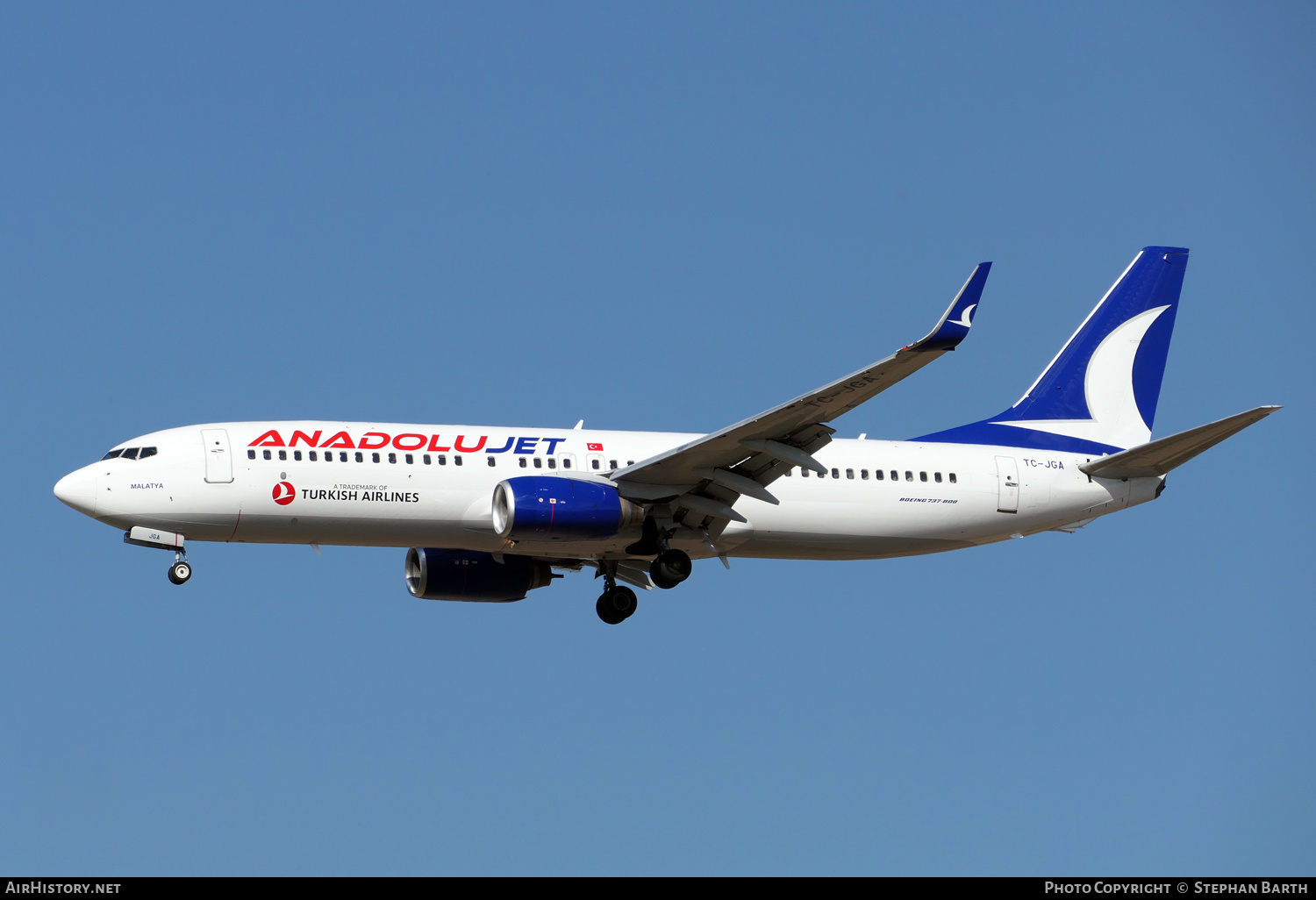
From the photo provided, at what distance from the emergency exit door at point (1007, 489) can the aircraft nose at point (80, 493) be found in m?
21.5

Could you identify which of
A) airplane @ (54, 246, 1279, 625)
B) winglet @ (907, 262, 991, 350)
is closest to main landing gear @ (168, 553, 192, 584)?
airplane @ (54, 246, 1279, 625)

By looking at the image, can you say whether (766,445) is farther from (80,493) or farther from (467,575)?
(80,493)

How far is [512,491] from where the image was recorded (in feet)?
120

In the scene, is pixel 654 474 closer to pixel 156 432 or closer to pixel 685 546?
pixel 685 546

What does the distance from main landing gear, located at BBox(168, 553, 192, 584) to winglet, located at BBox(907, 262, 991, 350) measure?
17.4 metres

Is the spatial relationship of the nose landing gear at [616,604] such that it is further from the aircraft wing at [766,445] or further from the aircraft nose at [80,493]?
the aircraft nose at [80,493]

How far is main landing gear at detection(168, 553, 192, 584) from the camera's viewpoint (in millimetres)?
37219

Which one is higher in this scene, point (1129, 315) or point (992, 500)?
point (1129, 315)

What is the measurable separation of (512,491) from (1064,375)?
16.9 meters

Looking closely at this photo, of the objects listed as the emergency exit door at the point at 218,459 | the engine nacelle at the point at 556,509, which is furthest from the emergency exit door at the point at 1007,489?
the emergency exit door at the point at 218,459

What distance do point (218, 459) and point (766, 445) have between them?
39.8ft

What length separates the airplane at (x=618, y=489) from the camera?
3684cm
